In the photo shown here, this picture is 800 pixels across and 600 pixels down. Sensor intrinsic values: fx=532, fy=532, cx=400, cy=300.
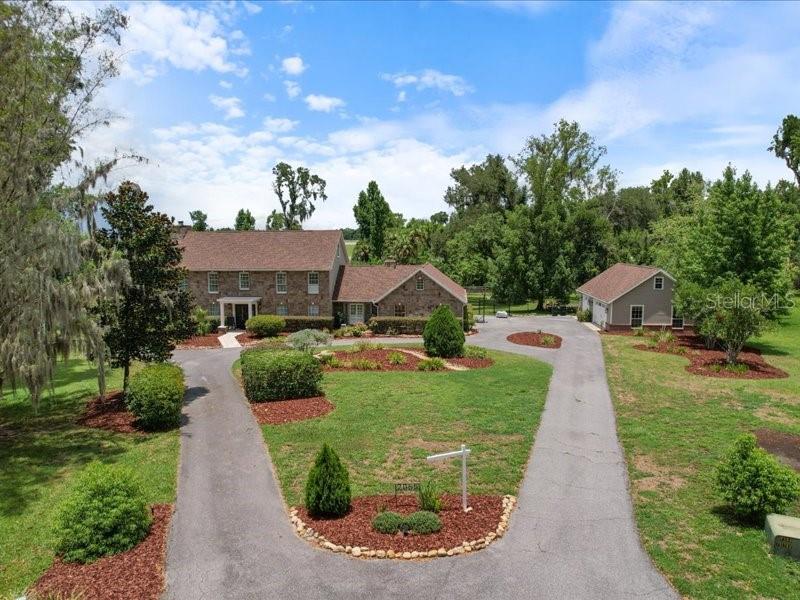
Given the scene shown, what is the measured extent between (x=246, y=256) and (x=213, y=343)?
979 cm

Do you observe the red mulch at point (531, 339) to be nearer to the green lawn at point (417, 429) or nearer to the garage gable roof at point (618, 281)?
the garage gable roof at point (618, 281)

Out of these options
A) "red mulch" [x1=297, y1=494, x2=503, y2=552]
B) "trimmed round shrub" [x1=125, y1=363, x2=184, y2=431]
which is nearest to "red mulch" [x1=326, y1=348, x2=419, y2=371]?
"trimmed round shrub" [x1=125, y1=363, x2=184, y2=431]

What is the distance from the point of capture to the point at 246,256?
1716 inches

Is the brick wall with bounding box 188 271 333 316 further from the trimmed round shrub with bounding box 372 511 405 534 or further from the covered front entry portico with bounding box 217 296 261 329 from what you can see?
the trimmed round shrub with bounding box 372 511 405 534

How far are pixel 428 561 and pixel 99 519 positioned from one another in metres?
6.37

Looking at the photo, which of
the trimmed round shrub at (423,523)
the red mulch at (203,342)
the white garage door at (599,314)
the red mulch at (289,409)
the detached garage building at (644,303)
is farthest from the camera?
the white garage door at (599,314)

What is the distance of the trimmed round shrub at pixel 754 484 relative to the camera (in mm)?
11141

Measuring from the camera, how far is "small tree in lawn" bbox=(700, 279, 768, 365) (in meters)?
27.0

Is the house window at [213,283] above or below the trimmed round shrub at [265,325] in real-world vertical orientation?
above

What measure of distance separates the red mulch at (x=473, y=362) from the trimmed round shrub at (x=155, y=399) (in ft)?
47.2

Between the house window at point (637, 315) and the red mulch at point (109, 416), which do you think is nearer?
the red mulch at point (109, 416)

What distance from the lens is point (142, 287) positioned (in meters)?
20.5

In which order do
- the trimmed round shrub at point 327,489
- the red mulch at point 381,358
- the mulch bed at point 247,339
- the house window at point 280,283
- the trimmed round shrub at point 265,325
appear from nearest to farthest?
1. the trimmed round shrub at point 327,489
2. the red mulch at point 381,358
3. the mulch bed at point 247,339
4. the trimmed round shrub at point 265,325
5. the house window at point 280,283

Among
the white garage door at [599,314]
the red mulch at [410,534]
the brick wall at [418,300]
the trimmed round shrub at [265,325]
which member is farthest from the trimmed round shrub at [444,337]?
the white garage door at [599,314]
